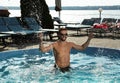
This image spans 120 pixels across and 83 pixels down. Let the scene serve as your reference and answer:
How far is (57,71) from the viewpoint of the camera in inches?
291

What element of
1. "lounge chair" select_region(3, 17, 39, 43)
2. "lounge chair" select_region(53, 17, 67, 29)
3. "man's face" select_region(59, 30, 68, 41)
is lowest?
"lounge chair" select_region(53, 17, 67, 29)

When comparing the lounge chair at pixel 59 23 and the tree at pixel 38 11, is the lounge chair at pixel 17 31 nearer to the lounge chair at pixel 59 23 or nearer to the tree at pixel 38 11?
the tree at pixel 38 11

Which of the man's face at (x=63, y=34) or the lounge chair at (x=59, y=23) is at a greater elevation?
the man's face at (x=63, y=34)

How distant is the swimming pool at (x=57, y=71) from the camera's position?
7.50 meters

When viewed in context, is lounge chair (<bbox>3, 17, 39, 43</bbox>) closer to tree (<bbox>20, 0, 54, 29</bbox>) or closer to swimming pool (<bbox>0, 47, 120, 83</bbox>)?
tree (<bbox>20, 0, 54, 29</bbox>)

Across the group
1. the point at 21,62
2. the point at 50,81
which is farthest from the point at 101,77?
the point at 21,62

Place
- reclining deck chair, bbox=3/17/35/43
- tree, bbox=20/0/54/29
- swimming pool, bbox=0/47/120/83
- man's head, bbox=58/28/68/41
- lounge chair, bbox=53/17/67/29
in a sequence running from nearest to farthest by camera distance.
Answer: man's head, bbox=58/28/68/41
swimming pool, bbox=0/47/120/83
reclining deck chair, bbox=3/17/35/43
tree, bbox=20/0/54/29
lounge chair, bbox=53/17/67/29

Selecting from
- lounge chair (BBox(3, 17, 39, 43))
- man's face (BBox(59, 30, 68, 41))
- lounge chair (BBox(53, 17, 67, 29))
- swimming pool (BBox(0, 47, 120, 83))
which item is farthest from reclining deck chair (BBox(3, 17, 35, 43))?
man's face (BBox(59, 30, 68, 41))

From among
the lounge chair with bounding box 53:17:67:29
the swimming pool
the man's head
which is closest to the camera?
the man's head

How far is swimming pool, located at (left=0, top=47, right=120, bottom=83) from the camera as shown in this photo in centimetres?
750

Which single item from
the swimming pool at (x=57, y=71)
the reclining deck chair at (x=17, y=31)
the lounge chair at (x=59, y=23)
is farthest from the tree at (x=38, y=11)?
the swimming pool at (x=57, y=71)

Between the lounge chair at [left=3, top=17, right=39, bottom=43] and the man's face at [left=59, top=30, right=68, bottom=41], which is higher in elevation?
the man's face at [left=59, top=30, right=68, bottom=41]

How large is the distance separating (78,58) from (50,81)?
311 cm

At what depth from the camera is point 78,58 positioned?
10.3 meters
